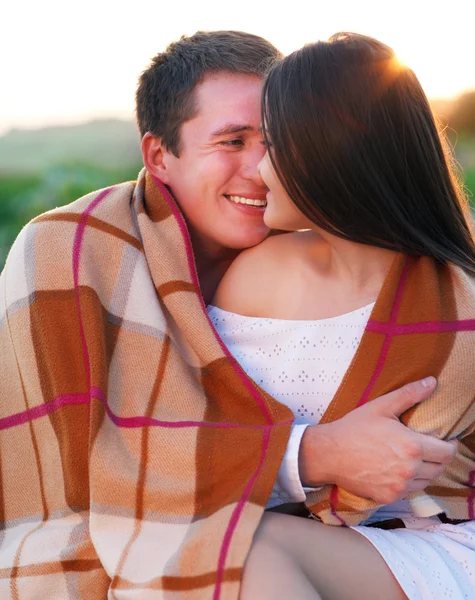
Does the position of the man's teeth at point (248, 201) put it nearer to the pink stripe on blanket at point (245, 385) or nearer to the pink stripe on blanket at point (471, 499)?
the pink stripe on blanket at point (245, 385)

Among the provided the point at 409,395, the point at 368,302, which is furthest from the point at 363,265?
the point at 409,395

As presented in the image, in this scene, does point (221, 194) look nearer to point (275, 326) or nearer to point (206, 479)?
point (275, 326)

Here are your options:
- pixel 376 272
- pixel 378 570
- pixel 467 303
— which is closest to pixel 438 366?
pixel 467 303

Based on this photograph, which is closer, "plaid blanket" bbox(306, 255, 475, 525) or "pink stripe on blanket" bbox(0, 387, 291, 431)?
"plaid blanket" bbox(306, 255, 475, 525)

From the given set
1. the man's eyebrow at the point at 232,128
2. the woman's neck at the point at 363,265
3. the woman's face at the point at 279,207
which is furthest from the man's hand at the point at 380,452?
the man's eyebrow at the point at 232,128

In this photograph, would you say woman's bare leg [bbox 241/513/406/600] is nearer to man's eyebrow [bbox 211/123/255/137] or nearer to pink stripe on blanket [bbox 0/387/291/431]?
pink stripe on blanket [bbox 0/387/291/431]

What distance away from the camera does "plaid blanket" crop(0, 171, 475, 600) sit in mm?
1800

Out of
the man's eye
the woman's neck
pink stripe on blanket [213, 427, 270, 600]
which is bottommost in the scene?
pink stripe on blanket [213, 427, 270, 600]

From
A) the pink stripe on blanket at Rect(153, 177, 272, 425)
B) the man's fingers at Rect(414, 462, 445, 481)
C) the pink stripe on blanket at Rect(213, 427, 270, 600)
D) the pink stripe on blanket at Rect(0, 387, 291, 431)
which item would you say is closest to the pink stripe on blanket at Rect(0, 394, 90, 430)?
the pink stripe on blanket at Rect(0, 387, 291, 431)

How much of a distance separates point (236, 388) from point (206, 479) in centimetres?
21

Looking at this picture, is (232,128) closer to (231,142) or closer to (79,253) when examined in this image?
(231,142)

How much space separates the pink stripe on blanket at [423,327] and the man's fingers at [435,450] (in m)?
0.23

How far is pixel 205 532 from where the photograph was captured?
1.77 meters

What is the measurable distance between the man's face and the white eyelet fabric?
32cm
